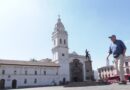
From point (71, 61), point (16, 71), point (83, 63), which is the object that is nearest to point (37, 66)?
point (16, 71)

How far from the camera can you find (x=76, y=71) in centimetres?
7194

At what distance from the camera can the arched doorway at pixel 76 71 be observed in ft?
232

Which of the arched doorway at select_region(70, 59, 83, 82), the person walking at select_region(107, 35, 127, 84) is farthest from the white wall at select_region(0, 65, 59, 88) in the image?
the person walking at select_region(107, 35, 127, 84)

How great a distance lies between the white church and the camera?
59.5 m

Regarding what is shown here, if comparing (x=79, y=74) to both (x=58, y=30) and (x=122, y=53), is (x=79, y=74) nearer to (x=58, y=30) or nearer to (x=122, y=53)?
(x=58, y=30)

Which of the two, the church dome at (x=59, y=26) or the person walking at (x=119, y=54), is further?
the church dome at (x=59, y=26)

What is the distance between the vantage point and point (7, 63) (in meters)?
60.0

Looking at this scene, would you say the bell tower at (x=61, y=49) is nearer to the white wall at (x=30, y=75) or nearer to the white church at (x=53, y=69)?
the white church at (x=53, y=69)

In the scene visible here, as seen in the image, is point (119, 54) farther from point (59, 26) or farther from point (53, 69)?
point (59, 26)

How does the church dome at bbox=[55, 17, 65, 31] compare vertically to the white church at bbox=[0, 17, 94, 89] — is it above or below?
above

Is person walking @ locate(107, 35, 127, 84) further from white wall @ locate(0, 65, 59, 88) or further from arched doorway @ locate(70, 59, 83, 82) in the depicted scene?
arched doorway @ locate(70, 59, 83, 82)

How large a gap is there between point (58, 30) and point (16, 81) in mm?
23129

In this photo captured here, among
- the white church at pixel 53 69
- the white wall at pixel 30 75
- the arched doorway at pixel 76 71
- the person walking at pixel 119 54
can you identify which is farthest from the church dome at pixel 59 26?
the person walking at pixel 119 54

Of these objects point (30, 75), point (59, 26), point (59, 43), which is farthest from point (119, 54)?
point (59, 26)
